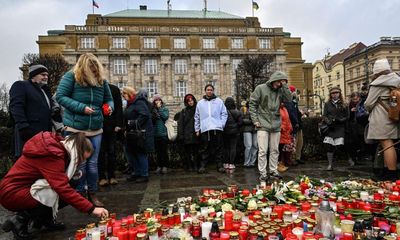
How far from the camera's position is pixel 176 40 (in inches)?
2351

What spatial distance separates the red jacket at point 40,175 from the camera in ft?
9.52

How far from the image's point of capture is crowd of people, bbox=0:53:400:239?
3023mm

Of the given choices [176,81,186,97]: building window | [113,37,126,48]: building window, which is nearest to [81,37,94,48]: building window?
[113,37,126,48]: building window

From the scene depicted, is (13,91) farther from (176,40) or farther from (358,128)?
(176,40)

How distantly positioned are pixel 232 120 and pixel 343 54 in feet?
268

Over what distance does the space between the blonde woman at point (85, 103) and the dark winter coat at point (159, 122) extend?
255 centimetres

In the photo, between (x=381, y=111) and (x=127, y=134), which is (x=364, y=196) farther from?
(x=127, y=134)

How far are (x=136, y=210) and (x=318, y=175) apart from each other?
11.2ft

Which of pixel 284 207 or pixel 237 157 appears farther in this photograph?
pixel 237 157

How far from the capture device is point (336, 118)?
6.64 m

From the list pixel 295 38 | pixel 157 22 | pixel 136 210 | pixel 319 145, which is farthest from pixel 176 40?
pixel 136 210

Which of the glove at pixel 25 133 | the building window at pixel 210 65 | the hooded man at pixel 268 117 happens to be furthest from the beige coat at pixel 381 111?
the building window at pixel 210 65

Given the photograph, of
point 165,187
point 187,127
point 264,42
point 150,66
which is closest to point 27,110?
point 165,187

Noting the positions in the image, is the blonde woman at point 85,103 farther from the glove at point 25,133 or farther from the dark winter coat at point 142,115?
the dark winter coat at point 142,115
